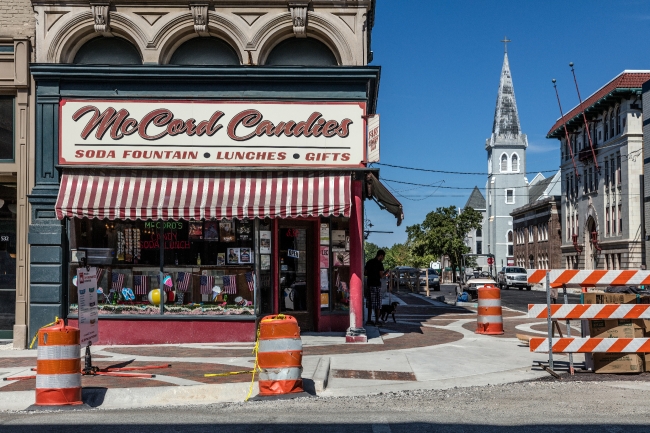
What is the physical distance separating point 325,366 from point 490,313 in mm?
6509

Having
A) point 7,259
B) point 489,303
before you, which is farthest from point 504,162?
point 7,259

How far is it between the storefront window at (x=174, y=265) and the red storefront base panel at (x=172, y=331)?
216 millimetres

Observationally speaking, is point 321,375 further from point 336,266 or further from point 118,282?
point 118,282

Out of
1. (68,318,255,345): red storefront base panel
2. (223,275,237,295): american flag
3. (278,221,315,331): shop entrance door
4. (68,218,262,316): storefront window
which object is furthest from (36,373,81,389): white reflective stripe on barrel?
(278,221,315,331): shop entrance door

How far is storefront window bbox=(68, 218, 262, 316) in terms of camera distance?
576 inches

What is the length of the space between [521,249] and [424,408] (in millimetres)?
90711

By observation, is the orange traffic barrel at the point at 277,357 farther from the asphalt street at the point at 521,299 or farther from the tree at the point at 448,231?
the tree at the point at 448,231

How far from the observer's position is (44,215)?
14211 mm

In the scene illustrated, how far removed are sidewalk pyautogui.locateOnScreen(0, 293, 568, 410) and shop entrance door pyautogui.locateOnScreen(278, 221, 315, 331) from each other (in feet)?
2.22

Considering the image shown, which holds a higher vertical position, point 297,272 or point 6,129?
point 6,129

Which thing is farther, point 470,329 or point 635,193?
point 635,193

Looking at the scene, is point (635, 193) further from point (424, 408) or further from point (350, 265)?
point (424, 408)

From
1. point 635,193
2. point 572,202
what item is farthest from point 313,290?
point 572,202

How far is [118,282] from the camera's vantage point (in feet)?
48.3
